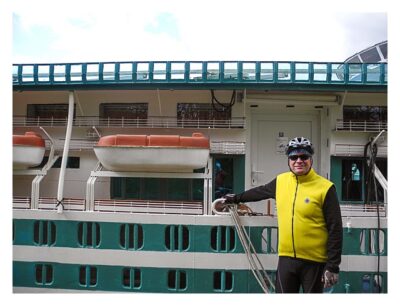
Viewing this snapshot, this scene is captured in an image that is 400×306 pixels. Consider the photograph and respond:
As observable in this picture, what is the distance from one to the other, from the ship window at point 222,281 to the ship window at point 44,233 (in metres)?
2.62

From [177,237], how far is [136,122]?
2.30 m

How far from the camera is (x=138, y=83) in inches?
212

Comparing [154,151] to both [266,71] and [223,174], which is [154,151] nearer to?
[223,174]

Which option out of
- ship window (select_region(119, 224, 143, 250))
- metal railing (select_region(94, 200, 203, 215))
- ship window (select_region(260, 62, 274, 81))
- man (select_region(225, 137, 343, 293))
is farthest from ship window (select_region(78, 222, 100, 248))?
ship window (select_region(260, 62, 274, 81))

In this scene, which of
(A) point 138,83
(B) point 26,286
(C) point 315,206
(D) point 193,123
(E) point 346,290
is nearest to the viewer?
(C) point 315,206

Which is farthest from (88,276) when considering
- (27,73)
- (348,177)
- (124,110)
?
(348,177)

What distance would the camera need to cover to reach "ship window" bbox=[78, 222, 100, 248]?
16.3 feet

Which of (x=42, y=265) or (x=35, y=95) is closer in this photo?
(x=42, y=265)

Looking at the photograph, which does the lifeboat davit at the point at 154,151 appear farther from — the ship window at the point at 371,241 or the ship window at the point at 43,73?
the ship window at the point at 371,241

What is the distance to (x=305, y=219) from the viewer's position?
2686 millimetres

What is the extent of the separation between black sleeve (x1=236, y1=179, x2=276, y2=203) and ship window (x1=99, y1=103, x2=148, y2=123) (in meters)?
3.25

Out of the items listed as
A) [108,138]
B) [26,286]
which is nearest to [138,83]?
[108,138]
